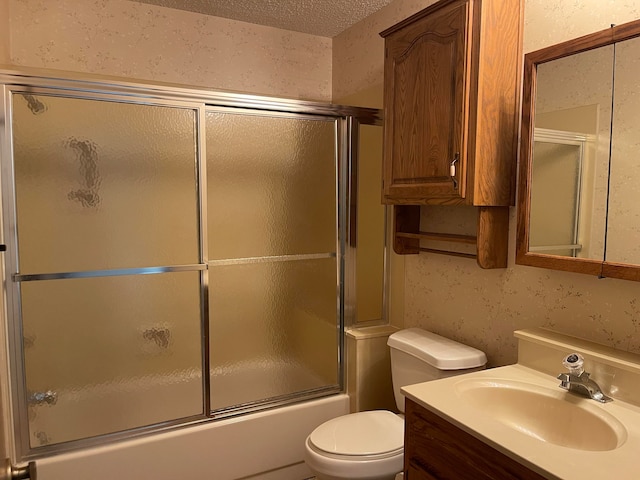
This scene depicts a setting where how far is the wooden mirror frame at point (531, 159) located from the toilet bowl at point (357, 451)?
852mm

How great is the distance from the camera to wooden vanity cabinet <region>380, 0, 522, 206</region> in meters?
1.57

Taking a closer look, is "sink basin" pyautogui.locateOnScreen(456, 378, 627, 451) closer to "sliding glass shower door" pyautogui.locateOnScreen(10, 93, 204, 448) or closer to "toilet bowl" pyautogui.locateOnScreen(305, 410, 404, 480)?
"toilet bowl" pyautogui.locateOnScreen(305, 410, 404, 480)

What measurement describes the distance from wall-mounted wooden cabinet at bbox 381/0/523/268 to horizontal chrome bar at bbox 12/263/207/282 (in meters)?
1.05

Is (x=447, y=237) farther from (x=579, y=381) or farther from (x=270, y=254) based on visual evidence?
(x=270, y=254)

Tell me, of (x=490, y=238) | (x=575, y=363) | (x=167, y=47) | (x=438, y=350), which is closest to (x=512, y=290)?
(x=490, y=238)

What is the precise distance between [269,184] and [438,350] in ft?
3.58

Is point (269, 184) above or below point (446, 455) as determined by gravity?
above

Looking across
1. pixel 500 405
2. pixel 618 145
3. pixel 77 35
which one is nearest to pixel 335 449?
pixel 500 405

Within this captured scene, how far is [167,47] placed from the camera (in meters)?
2.41

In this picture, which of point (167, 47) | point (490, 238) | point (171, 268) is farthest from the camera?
point (167, 47)

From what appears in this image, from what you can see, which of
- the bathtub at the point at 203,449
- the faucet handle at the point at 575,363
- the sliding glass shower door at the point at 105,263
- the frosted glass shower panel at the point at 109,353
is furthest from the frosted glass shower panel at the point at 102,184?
the faucet handle at the point at 575,363

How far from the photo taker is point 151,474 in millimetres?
1927

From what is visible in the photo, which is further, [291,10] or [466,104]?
[291,10]

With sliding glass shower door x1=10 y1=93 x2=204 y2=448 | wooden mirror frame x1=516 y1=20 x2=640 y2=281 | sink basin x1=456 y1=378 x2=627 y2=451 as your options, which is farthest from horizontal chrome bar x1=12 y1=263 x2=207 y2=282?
wooden mirror frame x1=516 y1=20 x2=640 y2=281
